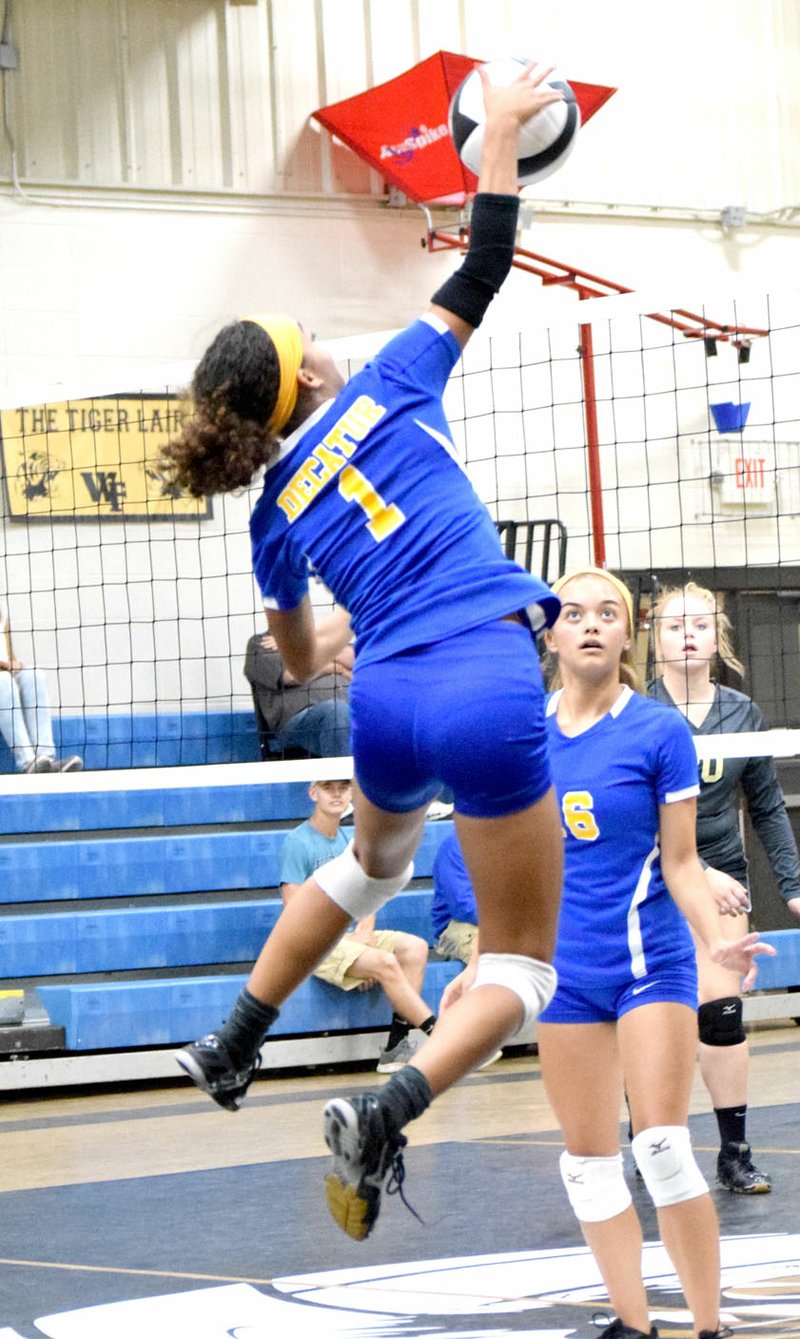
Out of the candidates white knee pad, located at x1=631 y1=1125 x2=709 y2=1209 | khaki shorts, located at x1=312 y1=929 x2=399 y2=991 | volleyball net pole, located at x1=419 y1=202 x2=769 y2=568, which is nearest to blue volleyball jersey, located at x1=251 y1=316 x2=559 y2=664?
white knee pad, located at x1=631 y1=1125 x2=709 y2=1209

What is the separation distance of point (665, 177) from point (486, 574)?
10.4 meters

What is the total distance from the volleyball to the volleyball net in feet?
18.0

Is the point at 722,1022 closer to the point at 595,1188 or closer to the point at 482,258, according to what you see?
the point at 595,1188

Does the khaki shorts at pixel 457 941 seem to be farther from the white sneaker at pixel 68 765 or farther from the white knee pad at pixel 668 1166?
the white knee pad at pixel 668 1166

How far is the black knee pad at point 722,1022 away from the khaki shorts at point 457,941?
2.93m

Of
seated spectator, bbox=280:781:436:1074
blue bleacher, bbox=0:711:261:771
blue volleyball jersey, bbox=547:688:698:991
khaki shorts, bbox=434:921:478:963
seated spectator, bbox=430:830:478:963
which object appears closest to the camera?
blue volleyball jersey, bbox=547:688:698:991

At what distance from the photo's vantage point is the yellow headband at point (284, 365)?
271 centimetres

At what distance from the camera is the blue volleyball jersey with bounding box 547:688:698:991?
3309mm

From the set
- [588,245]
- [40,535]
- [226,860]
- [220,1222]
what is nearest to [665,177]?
[588,245]

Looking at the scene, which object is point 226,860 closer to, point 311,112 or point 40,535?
point 40,535

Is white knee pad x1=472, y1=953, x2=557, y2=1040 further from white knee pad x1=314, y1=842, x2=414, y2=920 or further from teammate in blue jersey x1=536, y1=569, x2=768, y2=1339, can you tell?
teammate in blue jersey x1=536, y1=569, x2=768, y2=1339

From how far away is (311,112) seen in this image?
11.2 m

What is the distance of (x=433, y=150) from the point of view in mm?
10734

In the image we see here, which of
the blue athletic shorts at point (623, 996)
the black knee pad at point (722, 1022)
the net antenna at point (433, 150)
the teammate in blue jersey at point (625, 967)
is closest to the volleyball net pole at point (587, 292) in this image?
the net antenna at point (433, 150)
